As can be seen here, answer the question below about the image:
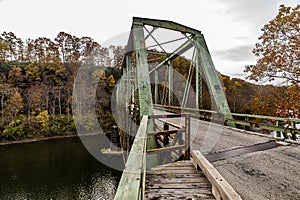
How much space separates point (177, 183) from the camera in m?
2.38

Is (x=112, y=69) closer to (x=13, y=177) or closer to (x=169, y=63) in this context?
(x=13, y=177)

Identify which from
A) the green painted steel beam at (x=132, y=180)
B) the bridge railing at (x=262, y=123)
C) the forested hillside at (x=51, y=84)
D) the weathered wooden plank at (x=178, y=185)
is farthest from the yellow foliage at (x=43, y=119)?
the green painted steel beam at (x=132, y=180)

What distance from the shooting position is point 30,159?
79.0ft

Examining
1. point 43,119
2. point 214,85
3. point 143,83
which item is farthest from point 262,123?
point 43,119

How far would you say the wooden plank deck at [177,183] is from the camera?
208cm

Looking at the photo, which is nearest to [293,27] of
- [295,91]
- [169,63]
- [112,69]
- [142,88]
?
[295,91]

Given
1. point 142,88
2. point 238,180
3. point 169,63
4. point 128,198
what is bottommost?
point 238,180

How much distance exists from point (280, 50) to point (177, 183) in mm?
9417

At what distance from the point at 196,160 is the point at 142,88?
7.33ft

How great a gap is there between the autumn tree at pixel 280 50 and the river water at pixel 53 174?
49.2 feet

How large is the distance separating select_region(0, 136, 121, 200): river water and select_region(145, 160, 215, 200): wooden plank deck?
599 inches

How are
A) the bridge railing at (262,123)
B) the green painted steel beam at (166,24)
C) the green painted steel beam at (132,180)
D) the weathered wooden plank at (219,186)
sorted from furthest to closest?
the green painted steel beam at (166,24)
the bridge railing at (262,123)
the weathered wooden plank at (219,186)
the green painted steel beam at (132,180)

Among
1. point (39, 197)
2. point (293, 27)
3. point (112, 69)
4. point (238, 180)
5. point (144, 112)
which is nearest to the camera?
point (238, 180)

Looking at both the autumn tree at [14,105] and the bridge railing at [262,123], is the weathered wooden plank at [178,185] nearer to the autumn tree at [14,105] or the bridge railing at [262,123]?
the bridge railing at [262,123]
